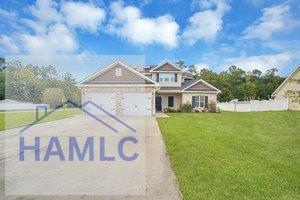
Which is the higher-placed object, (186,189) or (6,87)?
(6,87)

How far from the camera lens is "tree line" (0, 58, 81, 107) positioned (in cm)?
6238

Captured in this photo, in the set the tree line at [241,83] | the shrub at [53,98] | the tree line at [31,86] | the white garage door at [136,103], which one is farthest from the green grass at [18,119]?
the tree line at [241,83]

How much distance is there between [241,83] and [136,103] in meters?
50.2

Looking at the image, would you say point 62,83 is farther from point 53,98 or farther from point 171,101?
point 171,101

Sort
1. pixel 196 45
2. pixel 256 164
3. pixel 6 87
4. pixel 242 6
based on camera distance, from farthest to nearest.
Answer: pixel 6 87 < pixel 196 45 < pixel 242 6 < pixel 256 164

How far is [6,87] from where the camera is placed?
64812 millimetres

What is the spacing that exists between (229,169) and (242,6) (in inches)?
691

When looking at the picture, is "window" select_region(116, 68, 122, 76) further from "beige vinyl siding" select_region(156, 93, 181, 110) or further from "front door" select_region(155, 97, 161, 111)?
"beige vinyl siding" select_region(156, 93, 181, 110)

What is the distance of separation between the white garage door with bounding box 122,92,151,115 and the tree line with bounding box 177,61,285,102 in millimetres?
41375

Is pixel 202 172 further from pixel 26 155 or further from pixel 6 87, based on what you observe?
pixel 6 87

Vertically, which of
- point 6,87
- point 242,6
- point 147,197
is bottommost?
point 147,197

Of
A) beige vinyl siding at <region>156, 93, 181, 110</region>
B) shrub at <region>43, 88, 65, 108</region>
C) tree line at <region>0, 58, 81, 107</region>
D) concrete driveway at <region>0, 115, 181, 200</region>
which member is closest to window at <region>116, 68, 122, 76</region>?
beige vinyl siding at <region>156, 93, 181, 110</region>

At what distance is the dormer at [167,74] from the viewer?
35.2m

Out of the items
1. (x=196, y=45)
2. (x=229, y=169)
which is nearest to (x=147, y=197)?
(x=229, y=169)
